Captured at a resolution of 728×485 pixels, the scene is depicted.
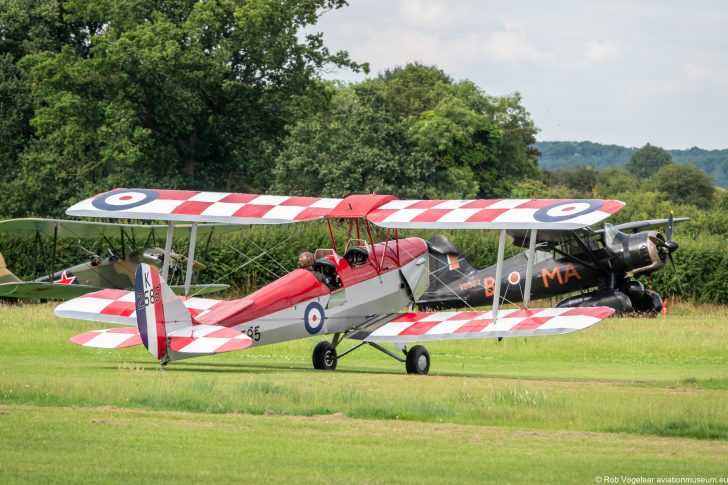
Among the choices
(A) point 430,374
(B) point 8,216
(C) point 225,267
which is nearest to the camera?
(A) point 430,374

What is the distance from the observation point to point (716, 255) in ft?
112

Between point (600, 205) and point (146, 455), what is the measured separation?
7.54 m

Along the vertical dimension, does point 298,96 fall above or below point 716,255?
above

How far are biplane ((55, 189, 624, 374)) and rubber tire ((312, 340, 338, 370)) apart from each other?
0.5 inches

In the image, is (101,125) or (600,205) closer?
(600,205)

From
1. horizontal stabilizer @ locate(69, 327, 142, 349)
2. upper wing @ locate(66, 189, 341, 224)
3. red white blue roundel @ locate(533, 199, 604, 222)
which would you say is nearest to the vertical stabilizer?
horizontal stabilizer @ locate(69, 327, 142, 349)

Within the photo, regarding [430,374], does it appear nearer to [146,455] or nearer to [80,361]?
[80,361]

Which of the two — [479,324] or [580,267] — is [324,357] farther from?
[580,267]

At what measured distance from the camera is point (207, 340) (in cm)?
1431

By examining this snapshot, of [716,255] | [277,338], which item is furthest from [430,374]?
[716,255]

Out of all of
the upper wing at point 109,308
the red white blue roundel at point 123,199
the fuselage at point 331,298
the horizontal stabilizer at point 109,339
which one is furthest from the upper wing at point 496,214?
the red white blue roundel at point 123,199

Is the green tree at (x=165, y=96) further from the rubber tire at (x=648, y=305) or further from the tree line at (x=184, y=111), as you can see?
the rubber tire at (x=648, y=305)

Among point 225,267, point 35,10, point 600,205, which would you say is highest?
point 35,10

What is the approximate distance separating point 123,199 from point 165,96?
93.9 ft
